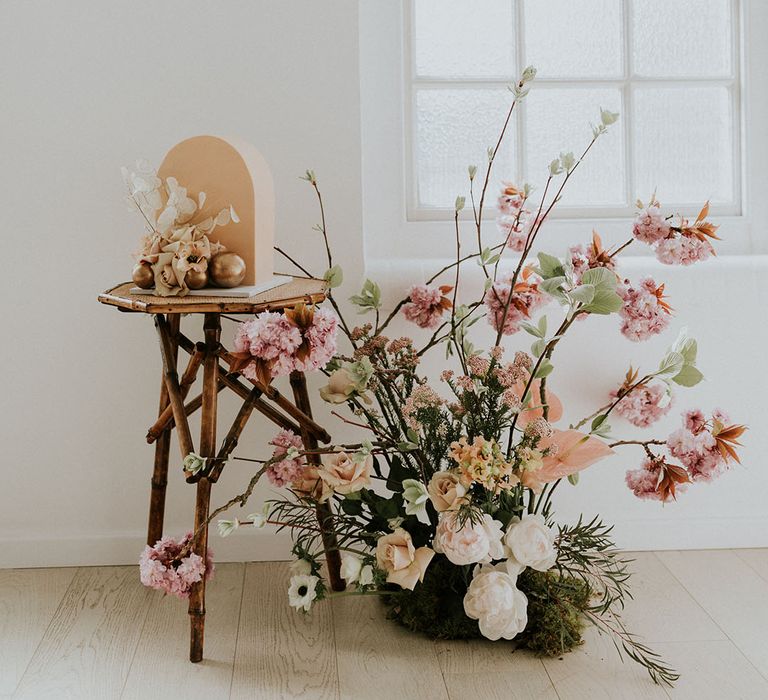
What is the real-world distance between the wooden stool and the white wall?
233 mm

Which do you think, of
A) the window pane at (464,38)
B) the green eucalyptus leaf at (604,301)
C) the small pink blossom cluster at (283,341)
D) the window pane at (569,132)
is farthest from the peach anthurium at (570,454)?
the window pane at (464,38)

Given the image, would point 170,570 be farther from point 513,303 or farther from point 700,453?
point 700,453

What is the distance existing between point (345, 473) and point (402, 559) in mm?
182

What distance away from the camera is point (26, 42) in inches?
77.6

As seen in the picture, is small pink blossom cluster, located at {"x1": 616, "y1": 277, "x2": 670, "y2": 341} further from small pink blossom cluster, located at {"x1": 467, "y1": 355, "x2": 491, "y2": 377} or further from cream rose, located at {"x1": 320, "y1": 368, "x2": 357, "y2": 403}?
cream rose, located at {"x1": 320, "y1": 368, "x2": 357, "y2": 403}

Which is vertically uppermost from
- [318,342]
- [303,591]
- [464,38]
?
[464,38]

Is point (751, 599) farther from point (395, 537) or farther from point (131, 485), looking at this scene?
point (131, 485)

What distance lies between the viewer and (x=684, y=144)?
90.4 inches

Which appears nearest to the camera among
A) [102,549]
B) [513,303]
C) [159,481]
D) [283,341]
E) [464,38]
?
[283,341]

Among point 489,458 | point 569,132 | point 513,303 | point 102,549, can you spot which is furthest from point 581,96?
point 102,549

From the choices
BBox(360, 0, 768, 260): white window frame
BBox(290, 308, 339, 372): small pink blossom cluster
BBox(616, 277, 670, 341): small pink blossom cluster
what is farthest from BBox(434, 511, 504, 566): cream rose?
BBox(360, 0, 768, 260): white window frame

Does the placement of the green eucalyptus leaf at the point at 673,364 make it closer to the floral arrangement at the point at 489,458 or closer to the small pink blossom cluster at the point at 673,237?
the floral arrangement at the point at 489,458

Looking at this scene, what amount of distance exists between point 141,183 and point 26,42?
1.88ft

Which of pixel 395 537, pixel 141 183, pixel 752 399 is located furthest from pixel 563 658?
pixel 141 183
